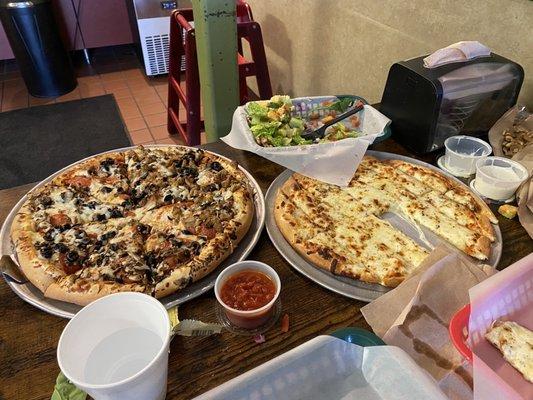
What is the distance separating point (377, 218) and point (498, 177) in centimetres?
46

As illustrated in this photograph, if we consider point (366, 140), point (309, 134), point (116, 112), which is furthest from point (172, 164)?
point (116, 112)

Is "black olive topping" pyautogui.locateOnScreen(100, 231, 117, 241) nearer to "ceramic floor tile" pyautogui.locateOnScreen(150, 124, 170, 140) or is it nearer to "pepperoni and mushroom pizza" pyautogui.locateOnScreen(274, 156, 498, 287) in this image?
"pepperoni and mushroom pizza" pyautogui.locateOnScreen(274, 156, 498, 287)

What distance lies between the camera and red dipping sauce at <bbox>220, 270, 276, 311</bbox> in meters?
0.96

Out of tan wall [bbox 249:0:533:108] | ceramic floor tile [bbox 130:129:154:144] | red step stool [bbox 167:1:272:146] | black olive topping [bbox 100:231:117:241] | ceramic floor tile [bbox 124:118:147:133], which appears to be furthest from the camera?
ceramic floor tile [bbox 124:118:147:133]

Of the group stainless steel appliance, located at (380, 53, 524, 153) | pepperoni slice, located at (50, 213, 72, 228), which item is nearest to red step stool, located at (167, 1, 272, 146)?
stainless steel appliance, located at (380, 53, 524, 153)

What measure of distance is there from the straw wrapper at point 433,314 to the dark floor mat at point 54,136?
3.16 metres

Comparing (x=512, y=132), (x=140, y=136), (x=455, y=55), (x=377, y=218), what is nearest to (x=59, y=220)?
(x=377, y=218)

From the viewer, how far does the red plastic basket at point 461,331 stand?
33.5 inches

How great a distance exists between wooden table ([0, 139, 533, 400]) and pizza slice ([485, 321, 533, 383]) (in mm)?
276

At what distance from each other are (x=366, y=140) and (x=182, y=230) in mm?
754

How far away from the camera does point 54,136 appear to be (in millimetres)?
3826

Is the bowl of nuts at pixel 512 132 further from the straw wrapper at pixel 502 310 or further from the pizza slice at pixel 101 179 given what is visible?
the pizza slice at pixel 101 179

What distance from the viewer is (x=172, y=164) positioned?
1496 mm

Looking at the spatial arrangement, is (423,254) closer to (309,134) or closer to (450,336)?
(450,336)
